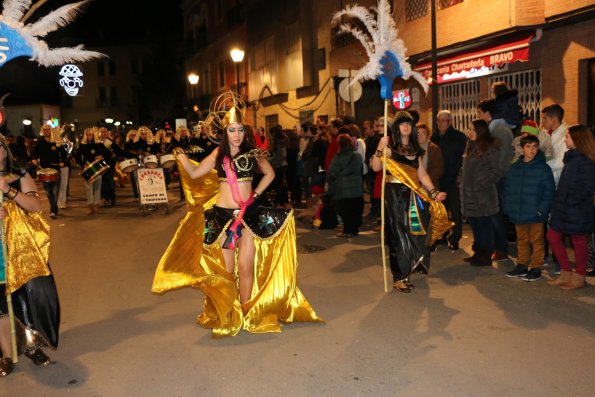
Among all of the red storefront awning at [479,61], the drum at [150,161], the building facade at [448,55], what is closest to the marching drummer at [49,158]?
the drum at [150,161]

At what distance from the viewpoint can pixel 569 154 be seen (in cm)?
632

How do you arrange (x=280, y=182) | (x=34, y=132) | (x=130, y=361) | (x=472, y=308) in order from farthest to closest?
1. (x=34, y=132)
2. (x=280, y=182)
3. (x=472, y=308)
4. (x=130, y=361)

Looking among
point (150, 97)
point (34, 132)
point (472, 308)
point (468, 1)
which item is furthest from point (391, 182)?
point (34, 132)

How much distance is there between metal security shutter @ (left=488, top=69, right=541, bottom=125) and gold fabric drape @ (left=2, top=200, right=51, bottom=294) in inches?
400

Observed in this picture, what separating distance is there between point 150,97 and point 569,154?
52683mm

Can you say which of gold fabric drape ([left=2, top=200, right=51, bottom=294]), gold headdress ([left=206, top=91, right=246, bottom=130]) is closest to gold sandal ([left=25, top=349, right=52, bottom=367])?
gold fabric drape ([left=2, top=200, right=51, bottom=294])

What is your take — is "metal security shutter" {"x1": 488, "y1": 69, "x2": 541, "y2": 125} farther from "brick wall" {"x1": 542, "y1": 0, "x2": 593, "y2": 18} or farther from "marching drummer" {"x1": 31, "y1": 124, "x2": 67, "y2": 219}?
"marching drummer" {"x1": 31, "y1": 124, "x2": 67, "y2": 219}

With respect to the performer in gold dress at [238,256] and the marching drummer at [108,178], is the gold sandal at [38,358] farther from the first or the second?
the marching drummer at [108,178]

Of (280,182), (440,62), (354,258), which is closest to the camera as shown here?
(354,258)

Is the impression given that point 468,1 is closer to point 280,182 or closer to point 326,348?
point 280,182

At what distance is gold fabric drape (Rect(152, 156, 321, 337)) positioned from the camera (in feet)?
17.0

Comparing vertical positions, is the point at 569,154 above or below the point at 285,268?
above

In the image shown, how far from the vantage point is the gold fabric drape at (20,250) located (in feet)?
14.7

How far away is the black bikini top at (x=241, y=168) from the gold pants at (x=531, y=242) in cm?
365
